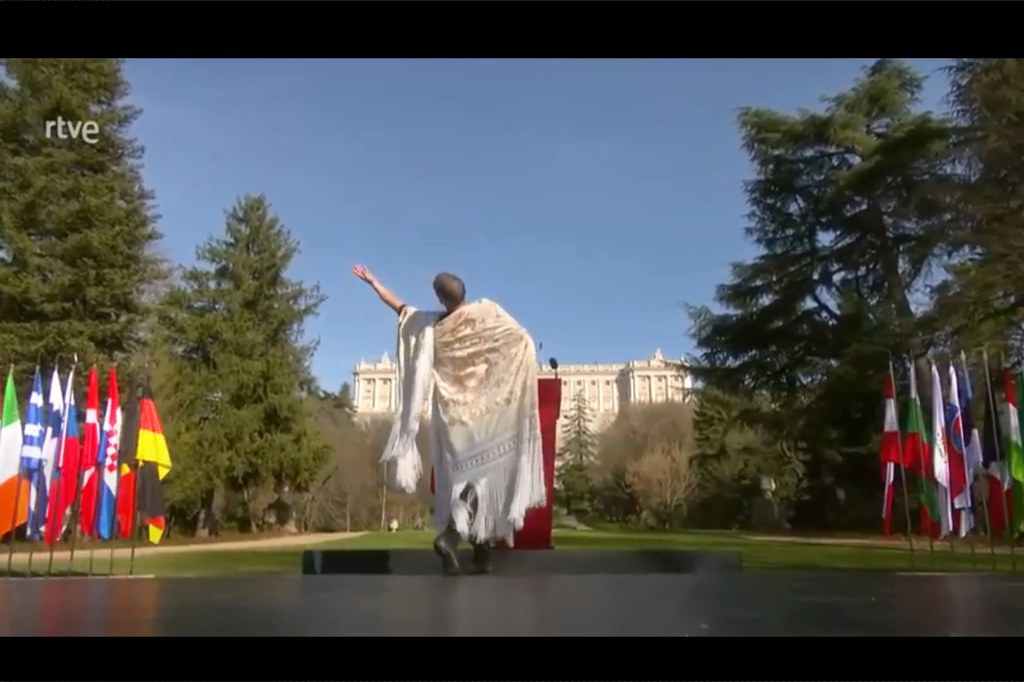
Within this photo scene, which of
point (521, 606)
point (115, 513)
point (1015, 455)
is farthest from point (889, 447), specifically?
point (115, 513)

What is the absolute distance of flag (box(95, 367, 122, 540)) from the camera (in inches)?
316

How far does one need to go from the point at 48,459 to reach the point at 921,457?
7.88m

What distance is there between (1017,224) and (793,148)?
8.91ft

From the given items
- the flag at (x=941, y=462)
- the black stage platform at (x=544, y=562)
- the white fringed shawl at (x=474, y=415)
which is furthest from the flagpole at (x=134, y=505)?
the flag at (x=941, y=462)

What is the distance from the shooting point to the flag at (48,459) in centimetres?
780

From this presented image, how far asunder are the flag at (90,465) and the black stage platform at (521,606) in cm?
273

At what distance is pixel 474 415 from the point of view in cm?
538

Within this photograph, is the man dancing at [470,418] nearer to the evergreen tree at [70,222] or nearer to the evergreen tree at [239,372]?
the evergreen tree at [70,222]

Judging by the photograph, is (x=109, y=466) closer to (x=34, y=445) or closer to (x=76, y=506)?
(x=76, y=506)

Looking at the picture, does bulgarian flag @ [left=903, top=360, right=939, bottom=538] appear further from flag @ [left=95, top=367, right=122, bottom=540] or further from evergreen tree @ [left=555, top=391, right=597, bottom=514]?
flag @ [left=95, top=367, right=122, bottom=540]

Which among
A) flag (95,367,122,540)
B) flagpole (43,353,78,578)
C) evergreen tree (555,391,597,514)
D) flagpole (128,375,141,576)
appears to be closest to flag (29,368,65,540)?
flagpole (43,353,78,578)

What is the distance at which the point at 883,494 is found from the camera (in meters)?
8.87

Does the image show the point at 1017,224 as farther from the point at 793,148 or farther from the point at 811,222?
the point at 793,148
